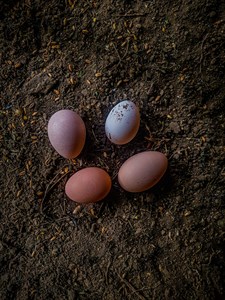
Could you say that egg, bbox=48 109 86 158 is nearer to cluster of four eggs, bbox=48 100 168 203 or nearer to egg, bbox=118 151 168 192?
cluster of four eggs, bbox=48 100 168 203

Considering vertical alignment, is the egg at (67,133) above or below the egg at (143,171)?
above

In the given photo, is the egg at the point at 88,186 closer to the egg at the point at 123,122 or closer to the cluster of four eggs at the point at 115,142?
the cluster of four eggs at the point at 115,142

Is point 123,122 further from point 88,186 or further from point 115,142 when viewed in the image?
point 88,186

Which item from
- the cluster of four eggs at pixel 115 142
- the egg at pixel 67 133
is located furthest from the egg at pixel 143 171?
the egg at pixel 67 133

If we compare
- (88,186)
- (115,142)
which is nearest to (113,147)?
(115,142)

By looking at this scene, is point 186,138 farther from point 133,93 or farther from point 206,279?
point 206,279

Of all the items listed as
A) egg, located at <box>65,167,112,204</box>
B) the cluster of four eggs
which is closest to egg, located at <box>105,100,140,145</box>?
the cluster of four eggs

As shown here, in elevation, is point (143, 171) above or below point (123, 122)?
below
